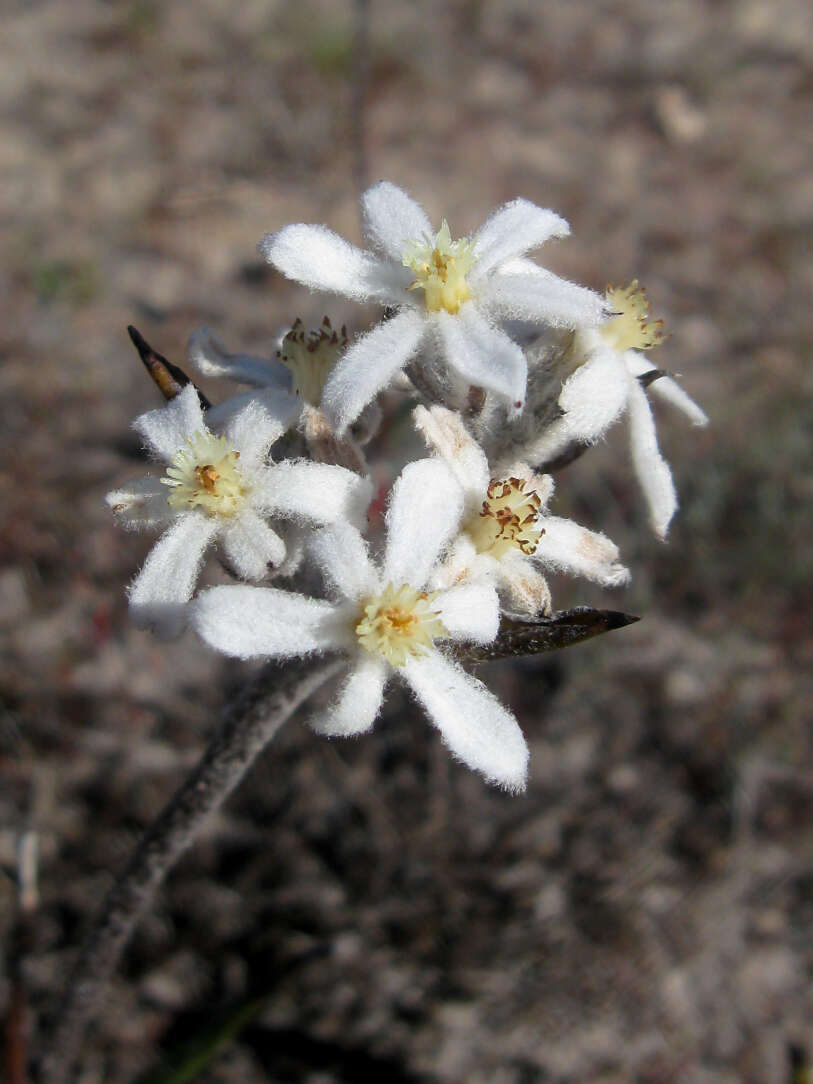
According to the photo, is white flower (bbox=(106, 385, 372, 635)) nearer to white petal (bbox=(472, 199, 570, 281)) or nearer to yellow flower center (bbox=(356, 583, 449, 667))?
yellow flower center (bbox=(356, 583, 449, 667))

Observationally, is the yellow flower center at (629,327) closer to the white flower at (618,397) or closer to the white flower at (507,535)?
the white flower at (618,397)

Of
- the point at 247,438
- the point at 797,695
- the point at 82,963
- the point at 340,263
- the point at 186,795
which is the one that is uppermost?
the point at 340,263

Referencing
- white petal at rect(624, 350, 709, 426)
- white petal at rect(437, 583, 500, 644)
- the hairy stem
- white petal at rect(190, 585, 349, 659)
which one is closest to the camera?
white petal at rect(190, 585, 349, 659)

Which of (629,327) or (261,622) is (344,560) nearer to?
(261,622)

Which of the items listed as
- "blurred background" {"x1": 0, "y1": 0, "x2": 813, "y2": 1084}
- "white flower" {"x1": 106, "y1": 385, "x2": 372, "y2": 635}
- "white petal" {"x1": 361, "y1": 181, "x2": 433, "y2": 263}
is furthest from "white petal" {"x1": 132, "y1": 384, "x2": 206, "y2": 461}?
"blurred background" {"x1": 0, "y1": 0, "x2": 813, "y2": 1084}

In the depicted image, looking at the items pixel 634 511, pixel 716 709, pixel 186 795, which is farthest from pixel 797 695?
pixel 186 795

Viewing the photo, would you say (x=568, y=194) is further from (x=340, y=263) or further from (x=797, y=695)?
(x=340, y=263)

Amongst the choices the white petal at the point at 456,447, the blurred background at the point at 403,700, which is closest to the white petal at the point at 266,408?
the white petal at the point at 456,447
